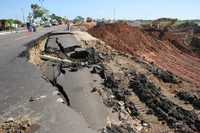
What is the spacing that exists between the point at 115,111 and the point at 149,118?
3.10ft

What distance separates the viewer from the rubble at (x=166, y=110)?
8.67 meters

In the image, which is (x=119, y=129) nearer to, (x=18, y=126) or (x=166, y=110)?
(x=18, y=126)

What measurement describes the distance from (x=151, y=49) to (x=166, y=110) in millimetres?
17297

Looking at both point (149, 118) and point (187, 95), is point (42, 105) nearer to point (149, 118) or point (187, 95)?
point (149, 118)

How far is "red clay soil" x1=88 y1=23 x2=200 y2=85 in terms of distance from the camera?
22438 millimetres

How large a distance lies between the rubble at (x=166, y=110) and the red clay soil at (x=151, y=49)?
9504mm

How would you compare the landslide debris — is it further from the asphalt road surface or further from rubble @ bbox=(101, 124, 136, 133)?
rubble @ bbox=(101, 124, 136, 133)

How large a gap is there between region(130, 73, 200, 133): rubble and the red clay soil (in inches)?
374

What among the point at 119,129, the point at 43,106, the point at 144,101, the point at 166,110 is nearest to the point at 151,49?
the point at 144,101

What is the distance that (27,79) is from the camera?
1137 cm

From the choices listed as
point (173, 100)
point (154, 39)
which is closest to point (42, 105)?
point (173, 100)

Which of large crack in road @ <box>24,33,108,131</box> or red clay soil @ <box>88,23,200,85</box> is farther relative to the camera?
red clay soil @ <box>88,23,200,85</box>

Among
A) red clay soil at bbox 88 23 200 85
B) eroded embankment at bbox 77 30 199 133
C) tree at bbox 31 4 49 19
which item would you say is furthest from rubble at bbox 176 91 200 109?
tree at bbox 31 4 49 19

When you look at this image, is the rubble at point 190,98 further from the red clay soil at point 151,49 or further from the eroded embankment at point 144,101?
the red clay soil at point 151,49
